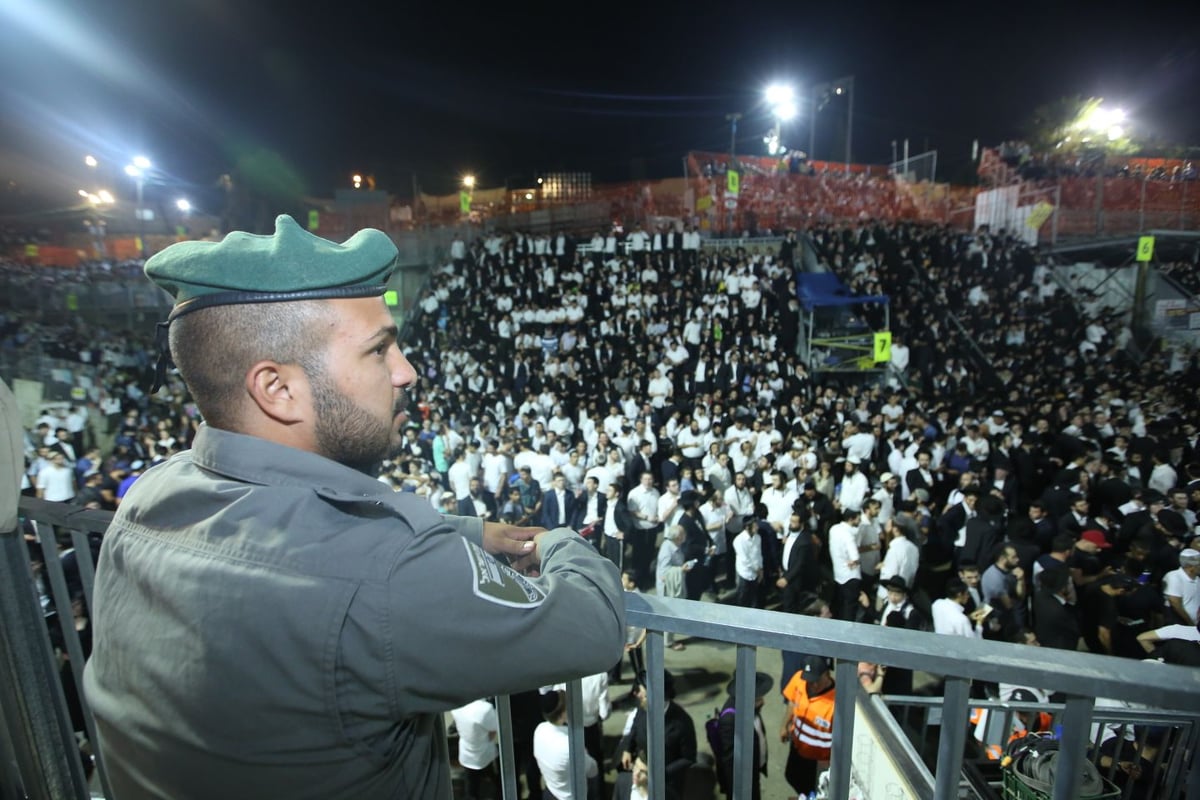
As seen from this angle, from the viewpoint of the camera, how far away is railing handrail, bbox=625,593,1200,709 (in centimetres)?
85

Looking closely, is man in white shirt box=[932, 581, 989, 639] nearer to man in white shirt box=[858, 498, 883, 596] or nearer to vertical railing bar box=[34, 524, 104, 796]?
man in white shirt box=[858, 498, 883, 596]

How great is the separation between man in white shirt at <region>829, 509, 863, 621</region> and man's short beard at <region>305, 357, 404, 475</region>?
6.44 metres

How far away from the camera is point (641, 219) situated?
22.0 m

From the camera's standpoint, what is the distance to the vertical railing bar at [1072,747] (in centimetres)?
89

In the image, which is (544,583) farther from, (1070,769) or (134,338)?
(134,338)

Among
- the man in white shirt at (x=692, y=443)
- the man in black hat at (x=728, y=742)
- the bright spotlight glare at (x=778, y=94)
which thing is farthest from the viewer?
the bright spotlight glare at (x=778, y=94)

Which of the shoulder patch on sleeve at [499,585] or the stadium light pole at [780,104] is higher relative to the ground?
the stadium light pole at [780,104]

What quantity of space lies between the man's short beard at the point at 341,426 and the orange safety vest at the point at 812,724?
3.98m

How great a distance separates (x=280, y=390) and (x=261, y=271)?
0.20 m

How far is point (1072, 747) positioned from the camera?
0.92m

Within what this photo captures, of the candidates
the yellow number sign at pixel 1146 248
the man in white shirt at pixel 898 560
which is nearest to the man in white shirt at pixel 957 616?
the man in white shirt at pixel 898 560

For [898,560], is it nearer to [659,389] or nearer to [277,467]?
[277,467]

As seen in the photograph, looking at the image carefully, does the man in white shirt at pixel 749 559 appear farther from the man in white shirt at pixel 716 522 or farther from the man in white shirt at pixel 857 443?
the man in white shirt at pixel 857 443

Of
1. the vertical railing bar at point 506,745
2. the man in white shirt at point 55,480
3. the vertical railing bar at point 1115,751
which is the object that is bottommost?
the man in white shirt at point 55,480
